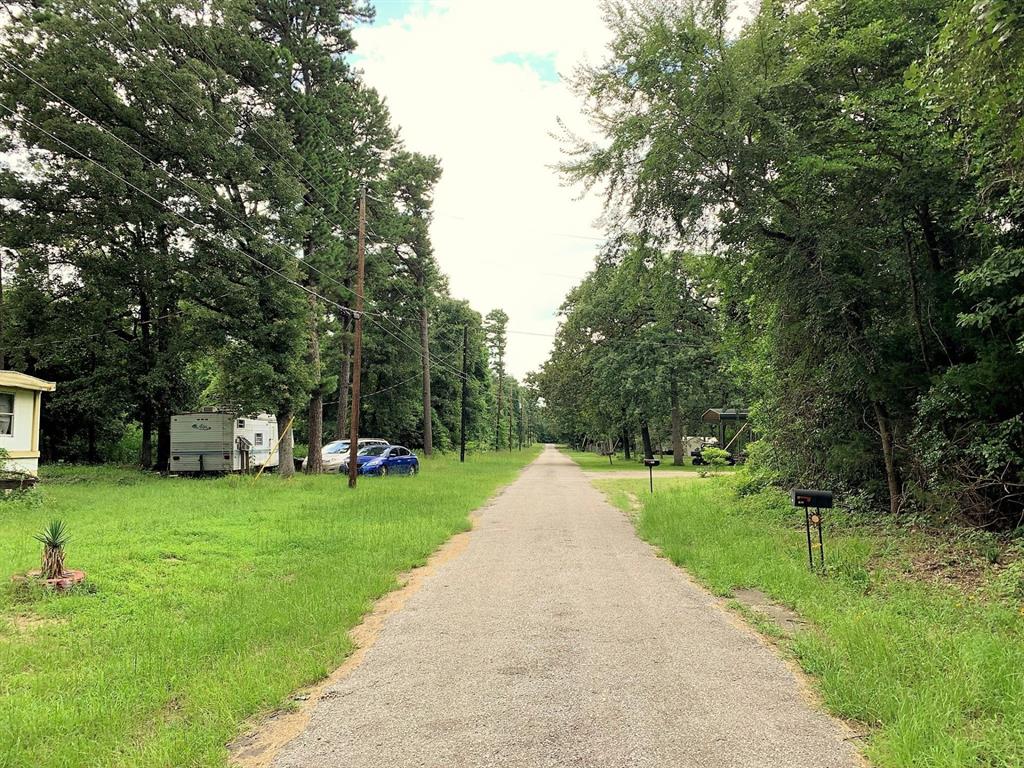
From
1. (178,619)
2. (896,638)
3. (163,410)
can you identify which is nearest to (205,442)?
Answer: (163,410)

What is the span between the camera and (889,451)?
32.2ft

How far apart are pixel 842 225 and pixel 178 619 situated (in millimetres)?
10294

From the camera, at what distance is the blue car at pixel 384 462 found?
22688 millimetres

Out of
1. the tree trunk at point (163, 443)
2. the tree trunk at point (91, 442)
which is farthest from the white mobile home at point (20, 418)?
the tree trunk at point (91, 442)

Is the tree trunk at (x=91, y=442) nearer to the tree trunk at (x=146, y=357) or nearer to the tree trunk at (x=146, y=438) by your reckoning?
the tree trunk at (x=146, y=438)

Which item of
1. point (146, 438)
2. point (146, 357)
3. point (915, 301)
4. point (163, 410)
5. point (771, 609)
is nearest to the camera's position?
point (771, 609)

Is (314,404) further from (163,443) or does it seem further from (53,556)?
(53,556)

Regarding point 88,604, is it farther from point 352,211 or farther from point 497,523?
point 352,211

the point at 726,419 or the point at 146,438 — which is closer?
the point at 146,438

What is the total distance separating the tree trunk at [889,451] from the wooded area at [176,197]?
45.6 feet

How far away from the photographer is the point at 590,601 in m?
5.95

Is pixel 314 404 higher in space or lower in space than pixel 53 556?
higher

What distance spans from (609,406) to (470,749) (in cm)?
3344

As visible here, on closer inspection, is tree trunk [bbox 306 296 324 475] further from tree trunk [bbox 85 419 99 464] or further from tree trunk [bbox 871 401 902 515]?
tree trunk [bbox 871 401 902 515]
